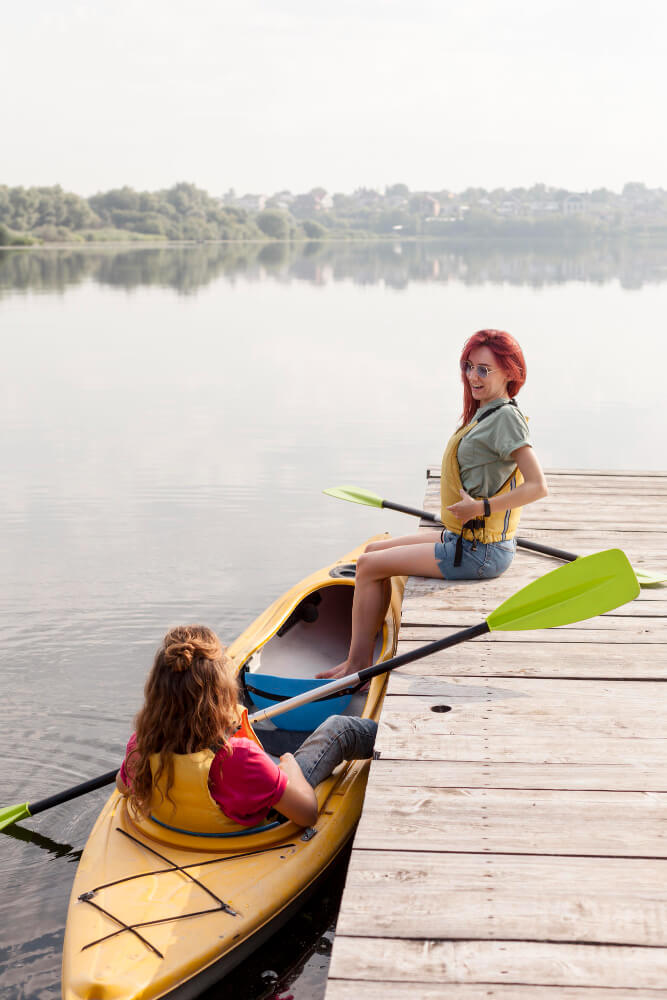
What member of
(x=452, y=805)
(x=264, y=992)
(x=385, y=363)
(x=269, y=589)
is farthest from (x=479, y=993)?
(x=385, y=363)

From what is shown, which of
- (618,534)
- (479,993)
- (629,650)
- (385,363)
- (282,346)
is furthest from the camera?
(282,346)

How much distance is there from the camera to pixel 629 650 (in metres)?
3.67

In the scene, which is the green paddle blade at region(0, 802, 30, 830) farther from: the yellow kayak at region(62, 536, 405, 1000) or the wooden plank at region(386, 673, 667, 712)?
the wooden plank at region(386, 673, 667, 712)

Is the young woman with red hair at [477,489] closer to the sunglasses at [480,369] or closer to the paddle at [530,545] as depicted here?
the sunglasses at [480,369]

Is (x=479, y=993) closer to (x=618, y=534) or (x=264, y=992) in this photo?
(x=264, y=992)

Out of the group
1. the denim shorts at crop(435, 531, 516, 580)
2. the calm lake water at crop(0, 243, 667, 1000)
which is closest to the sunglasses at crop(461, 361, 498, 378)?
the denim shorts at crop(435, 531, 516, 580)

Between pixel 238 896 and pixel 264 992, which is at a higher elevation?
pixel 238 896

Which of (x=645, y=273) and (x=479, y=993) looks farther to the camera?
(x=645, y=273)

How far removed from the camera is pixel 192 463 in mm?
9562

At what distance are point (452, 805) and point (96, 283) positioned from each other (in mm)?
31758

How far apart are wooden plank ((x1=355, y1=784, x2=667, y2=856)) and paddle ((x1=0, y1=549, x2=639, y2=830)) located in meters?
0.84

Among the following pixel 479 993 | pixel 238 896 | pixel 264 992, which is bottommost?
pixel 264 992

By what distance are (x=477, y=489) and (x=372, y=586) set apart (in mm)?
589

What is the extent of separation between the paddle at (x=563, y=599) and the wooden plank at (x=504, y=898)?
3.91ft
